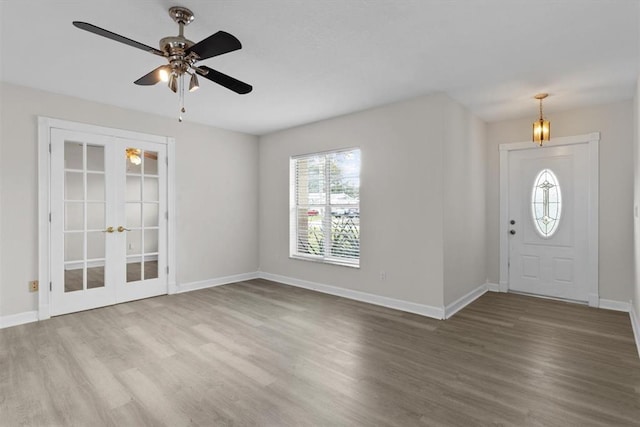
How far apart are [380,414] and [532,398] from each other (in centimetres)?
106

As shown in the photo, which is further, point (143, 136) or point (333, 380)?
point (143, 136)

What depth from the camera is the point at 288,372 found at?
8.50ft

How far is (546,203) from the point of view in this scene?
4703 millimetres

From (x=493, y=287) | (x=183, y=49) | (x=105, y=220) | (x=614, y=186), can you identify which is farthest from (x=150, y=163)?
(x=614, y=186)

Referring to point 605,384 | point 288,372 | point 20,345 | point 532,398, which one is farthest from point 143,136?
point 605,384

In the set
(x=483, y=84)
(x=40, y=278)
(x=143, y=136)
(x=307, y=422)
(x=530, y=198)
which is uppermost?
(x=483, y=84)

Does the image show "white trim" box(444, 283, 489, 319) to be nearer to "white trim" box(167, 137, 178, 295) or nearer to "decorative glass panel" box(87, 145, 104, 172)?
"white trim" box(167, 137, 178, 295)

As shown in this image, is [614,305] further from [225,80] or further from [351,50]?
[225,80]

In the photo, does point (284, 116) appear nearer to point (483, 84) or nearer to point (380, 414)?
point (483, 84)

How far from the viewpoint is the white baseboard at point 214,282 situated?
5.06 meters

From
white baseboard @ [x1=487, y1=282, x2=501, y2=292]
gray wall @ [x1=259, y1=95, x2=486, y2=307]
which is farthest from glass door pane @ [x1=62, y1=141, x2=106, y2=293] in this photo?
white baseboard @ [x1=487, y1=282, x2=501, y2=292]

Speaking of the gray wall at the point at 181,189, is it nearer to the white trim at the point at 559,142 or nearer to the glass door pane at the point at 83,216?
the glass door pane at the point at 83,216

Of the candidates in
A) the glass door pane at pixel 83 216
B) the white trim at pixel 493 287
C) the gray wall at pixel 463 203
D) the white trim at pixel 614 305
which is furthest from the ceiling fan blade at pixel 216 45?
the white trim at pixel 614 305

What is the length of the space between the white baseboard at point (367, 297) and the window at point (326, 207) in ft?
1.32
